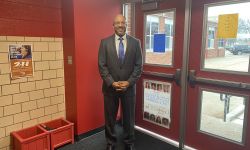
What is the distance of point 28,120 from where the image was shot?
2449mm

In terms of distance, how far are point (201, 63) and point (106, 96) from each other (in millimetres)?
1123

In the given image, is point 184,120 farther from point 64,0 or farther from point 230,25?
point 64,0

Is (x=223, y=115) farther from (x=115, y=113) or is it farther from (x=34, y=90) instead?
(x=34, y=90)

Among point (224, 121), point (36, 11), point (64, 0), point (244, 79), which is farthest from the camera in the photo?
point (64, 0)

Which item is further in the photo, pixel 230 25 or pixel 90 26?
pixel 90 26

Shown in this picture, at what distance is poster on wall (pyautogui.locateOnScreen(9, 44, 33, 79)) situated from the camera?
2.23m

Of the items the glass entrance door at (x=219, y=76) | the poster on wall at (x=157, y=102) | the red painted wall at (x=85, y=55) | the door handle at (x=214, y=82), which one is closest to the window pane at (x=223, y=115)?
the glass entrance door at (x=219, y=76)

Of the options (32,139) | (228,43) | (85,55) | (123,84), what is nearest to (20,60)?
(85,55)

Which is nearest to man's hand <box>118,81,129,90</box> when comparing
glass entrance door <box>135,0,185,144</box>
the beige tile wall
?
glass entrance door <box>135,0,185,144</box>

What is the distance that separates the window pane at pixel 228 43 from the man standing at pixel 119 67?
77cm

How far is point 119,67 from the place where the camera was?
221cm

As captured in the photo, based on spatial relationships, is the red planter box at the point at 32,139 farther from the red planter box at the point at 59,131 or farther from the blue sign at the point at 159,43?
the blue sign at the point at 159,43

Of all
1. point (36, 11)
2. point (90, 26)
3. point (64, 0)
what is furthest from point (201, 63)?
→ point (36, 11)

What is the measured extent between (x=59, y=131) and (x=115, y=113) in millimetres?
738
